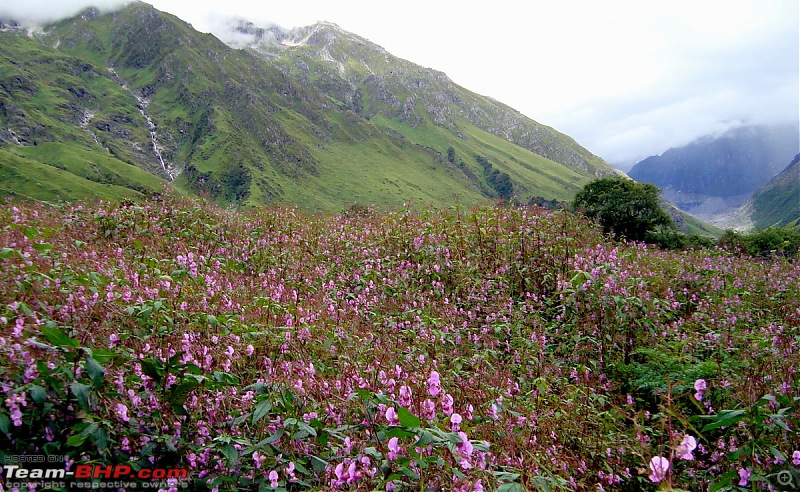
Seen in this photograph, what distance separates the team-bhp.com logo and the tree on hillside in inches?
1460

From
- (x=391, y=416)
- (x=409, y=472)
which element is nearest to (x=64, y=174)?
(x=391, y=416)

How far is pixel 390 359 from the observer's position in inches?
181

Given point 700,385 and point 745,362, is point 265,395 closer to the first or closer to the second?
point 700,385

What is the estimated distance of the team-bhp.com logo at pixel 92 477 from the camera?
109 inches

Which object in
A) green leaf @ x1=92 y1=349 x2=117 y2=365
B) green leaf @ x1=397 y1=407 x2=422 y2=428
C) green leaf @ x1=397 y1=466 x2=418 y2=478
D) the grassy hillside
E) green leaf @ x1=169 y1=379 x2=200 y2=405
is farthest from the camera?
the grassy hillside

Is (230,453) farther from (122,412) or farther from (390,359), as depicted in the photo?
(390,359)

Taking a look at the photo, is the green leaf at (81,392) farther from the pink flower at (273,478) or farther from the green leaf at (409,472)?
the green leaf at (409,472)

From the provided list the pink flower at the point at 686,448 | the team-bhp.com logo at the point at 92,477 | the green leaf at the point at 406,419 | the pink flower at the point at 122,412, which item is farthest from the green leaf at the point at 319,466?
the pink flower at the point at 686,448

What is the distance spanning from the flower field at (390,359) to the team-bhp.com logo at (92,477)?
0.09m

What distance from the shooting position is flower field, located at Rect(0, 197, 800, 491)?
304 centimetres

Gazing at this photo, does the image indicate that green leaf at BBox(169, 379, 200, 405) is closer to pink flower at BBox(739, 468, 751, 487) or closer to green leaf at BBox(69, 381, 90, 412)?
green leaf at BBox(69, 381, 90, 412)

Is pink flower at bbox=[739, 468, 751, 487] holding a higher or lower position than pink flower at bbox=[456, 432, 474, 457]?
higher

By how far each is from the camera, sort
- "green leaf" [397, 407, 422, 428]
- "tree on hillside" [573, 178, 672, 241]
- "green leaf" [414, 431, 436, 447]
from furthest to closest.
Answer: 1. "tree on hillside" [573, 178, 672, 241]
2. "green leaf" [414, 431, 436, 447]
3. "green leaf" [397, 407, 422, 428]

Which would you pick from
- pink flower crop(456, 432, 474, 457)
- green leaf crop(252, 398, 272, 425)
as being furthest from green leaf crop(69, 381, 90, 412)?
pink flower crop(456, 432, 474, 457)
